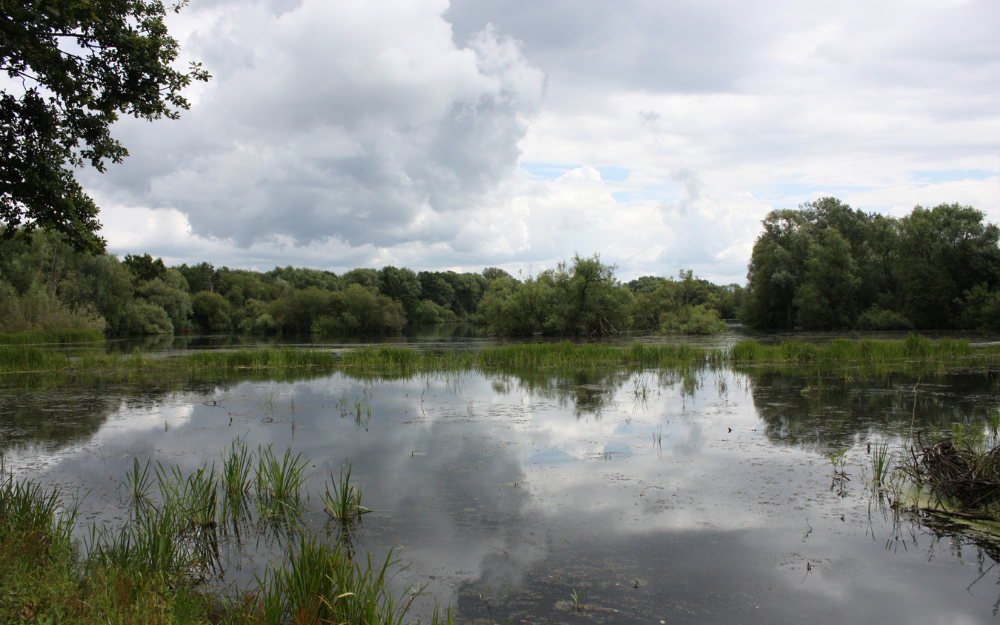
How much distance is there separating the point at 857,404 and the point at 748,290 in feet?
150

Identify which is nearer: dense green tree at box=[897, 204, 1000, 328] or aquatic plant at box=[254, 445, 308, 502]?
aquatic plant at box=[254, 445, 308, 502]

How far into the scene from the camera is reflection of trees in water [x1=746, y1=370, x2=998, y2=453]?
27.7 ft

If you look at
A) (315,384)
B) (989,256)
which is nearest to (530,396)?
(315,384)

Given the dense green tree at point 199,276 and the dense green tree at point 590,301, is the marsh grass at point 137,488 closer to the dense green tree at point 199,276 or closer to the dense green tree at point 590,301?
the dense green tree at point 590,301

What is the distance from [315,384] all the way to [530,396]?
616 cm

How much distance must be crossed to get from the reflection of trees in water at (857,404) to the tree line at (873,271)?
2723 centimetres

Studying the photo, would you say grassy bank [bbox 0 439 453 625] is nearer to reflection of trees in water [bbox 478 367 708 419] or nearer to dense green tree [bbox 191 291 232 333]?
reflection of trees in water [bbox 478 367 708 419]

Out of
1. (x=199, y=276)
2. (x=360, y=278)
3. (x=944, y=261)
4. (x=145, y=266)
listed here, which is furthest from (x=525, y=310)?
(x=199, y=276)

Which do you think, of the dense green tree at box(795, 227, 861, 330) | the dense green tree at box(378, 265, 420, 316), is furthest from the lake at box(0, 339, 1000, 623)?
the dense green tree at box(378, 265, 420, 316)

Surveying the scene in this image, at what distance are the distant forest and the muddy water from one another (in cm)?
2659

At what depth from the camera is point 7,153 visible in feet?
20.1

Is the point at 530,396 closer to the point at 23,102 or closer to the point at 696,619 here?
the point at 696,619

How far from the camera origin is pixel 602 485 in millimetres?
6344

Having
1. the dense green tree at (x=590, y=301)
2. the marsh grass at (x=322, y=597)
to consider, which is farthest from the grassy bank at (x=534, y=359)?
the dense green tree at (x=590, y=301)
